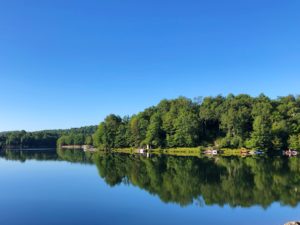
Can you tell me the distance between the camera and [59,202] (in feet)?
78.6

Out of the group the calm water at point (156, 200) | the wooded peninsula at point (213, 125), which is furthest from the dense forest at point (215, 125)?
the calm water at point (156, 200)

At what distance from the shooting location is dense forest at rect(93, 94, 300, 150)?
7793 centimetres

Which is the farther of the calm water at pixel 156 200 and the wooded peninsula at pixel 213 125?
the wooded peninsula at pixel 213 125

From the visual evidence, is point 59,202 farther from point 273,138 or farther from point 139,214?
point 273,138

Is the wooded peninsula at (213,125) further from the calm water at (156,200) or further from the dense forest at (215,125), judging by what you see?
the calm water at (156,200)

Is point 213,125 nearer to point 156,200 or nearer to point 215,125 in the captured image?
point 215,125

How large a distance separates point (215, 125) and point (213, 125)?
2.12 ft

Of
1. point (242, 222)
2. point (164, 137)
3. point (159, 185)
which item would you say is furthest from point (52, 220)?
point (164, 137)

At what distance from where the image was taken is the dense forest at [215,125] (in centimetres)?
7793

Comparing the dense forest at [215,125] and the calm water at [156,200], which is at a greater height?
the dense forest at [215,125]

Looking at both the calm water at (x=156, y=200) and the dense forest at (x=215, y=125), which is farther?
the dense forest at (x=215, y=125)

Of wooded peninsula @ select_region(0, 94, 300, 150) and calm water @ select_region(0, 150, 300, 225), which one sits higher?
wooded peninsula @ select_region(0, 94, 300, 150)

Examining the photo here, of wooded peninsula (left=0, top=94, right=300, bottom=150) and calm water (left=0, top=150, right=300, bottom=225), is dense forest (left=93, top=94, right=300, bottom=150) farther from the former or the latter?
calm water (left=0, top=150, right=300, bottom=225)

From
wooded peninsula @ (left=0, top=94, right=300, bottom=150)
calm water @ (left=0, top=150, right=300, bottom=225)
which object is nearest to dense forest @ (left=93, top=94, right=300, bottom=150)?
wooded peninsula @ (left=0, top=94, right=300, bottom=150)
